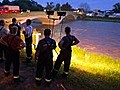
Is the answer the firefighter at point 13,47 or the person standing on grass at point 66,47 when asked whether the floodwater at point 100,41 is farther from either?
the firefighter at point 13,47

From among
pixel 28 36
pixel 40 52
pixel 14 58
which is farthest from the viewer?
pixel 28 36

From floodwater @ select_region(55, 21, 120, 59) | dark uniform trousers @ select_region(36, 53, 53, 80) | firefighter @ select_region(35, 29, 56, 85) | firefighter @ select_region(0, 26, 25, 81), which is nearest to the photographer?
firefighter @ select_region(35, 29, 56, 85)

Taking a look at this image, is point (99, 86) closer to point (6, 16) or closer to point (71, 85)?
point (71, 85)

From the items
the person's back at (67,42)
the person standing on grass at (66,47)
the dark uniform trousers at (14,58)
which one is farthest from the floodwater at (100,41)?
the dark uniform trousers at (14,58)

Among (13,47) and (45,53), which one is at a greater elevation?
(13,47)

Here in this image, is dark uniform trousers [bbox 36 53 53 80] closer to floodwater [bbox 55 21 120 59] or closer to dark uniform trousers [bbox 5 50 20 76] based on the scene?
dark uniform trousers [bbox 5 50 20 76]

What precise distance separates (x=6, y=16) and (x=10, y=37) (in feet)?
119

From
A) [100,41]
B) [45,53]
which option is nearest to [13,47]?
[45,53]

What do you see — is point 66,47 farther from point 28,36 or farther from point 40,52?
point 28,36

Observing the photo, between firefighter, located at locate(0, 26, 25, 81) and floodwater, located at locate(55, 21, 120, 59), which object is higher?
firefighter, located at locate(0, 26, 25, 81)

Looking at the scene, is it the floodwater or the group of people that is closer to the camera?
the group of people

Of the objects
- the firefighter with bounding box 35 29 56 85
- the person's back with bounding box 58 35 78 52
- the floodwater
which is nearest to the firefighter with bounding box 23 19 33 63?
the person's back with bounding box 58 35 78 52

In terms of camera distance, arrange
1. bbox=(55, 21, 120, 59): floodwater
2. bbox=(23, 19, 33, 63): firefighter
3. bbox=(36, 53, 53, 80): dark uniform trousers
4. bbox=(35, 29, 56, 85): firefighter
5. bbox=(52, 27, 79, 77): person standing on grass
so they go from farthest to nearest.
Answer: bbox=(55, 21, 120, 59): floodwater < bbox=(23, 19, 33, 63): firefighter < bbox=(52, 27, 79, 77): person standing on grass < bbox=(36, 53, 53, 80): dark uniform trousers < bbox=(35, 29, 56, 85): firefighter

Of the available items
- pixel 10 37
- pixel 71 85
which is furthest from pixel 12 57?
pixel 71 85
